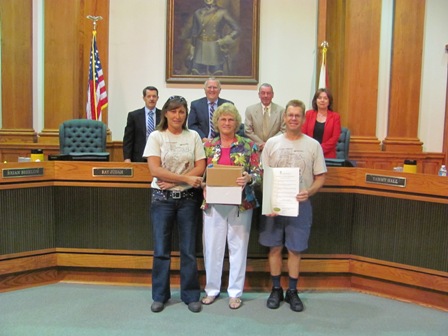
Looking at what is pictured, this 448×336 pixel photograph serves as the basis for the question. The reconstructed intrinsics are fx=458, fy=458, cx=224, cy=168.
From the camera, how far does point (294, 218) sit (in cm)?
354

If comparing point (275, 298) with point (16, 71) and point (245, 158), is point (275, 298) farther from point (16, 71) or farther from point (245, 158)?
point (16, 71)

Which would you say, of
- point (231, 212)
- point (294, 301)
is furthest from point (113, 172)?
point (294, 301)

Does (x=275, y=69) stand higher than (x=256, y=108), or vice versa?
(x=275, y=69)

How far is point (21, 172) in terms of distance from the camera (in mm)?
3881

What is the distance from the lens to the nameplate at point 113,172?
4.00 metres

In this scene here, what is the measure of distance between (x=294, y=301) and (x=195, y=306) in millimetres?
777

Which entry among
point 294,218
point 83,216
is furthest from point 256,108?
point 83,216

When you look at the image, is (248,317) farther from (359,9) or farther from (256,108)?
(359,9)

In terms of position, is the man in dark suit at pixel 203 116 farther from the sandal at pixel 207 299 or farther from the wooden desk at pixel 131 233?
the sandal at pixel 207 299

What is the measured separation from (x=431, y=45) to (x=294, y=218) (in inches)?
191

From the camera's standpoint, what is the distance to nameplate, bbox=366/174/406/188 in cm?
380

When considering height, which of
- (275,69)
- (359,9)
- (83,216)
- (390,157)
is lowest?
(83,216)

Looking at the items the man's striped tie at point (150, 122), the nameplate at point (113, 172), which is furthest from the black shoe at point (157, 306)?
the man's striped tie at point (150, 122)

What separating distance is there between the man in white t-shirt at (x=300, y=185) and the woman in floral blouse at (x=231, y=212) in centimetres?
16
